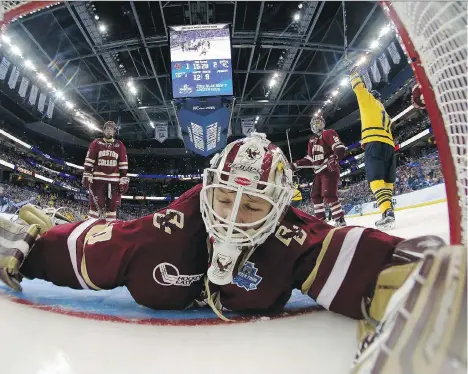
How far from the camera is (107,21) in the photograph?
28.5 feet

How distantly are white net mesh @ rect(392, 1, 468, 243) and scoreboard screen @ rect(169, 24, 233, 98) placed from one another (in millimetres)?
6832

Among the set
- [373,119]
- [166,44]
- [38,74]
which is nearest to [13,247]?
[373,119]

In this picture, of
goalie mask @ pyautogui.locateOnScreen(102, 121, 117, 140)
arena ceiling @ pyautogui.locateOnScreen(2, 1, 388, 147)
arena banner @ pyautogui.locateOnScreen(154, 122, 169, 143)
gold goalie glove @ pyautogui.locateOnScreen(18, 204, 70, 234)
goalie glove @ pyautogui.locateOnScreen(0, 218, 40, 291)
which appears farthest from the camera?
arena banner @ pyautogui.locateOnScreen(154, 122, 169, 143)

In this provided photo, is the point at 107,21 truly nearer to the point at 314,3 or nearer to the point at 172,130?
the point at 314,3

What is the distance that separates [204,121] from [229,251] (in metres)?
7.46

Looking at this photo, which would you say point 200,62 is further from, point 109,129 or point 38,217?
point 38,217

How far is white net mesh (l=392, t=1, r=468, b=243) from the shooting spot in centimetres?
60

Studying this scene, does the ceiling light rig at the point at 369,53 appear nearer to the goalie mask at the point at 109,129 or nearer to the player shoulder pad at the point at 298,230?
the goalie mask at the point at 109,129

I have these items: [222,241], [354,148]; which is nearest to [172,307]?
[222,241]

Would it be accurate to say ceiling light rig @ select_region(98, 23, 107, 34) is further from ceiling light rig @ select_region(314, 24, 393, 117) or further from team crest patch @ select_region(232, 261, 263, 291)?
team crest patch @ select_region(232, 261, 263, 291)

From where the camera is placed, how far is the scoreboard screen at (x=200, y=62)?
7.22 metres

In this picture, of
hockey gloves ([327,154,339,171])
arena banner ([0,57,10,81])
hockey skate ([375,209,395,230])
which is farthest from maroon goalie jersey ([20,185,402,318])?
arena banner ([0,57,10,81])

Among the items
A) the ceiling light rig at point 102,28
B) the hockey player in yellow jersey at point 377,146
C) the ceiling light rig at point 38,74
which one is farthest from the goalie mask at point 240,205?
the ceiling light rig at point 38,74

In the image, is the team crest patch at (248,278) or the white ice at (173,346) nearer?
the white ice at (173,346)
